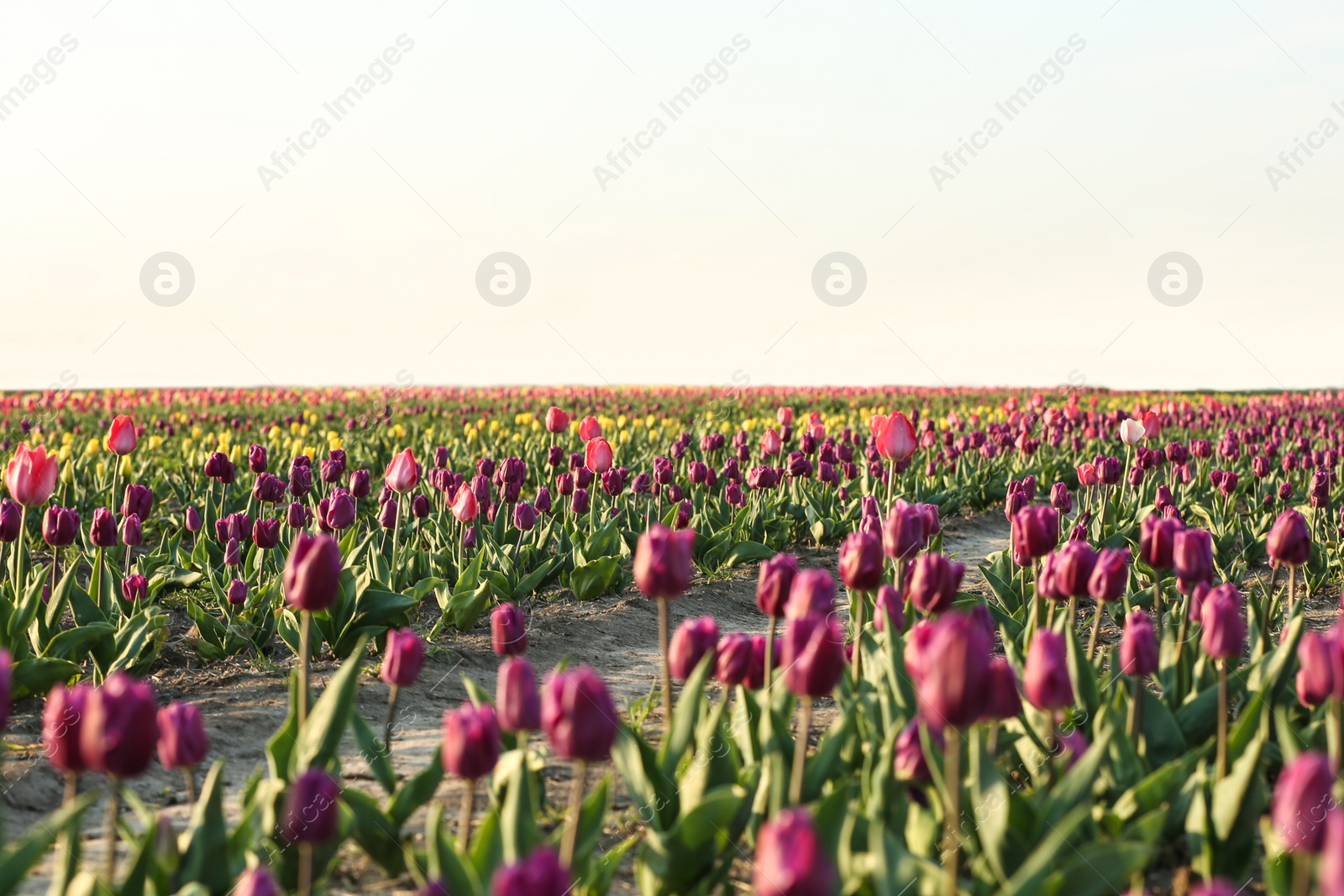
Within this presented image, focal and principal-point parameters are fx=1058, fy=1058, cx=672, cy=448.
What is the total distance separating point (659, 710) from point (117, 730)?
2.78 meters

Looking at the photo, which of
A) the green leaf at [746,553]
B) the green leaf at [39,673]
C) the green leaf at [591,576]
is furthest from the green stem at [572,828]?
the green leaf at [746,553]

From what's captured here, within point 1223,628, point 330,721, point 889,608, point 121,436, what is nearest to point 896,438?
point 889,608

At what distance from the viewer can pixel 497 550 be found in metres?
6.27

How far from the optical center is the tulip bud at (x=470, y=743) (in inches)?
88.1

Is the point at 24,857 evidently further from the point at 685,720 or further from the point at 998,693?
the point at 998,693

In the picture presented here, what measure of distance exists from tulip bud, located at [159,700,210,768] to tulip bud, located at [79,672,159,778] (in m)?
0.38

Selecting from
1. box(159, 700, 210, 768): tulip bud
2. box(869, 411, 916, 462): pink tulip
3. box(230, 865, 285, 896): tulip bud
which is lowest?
box(230, 865, 285, 896): tulip bud

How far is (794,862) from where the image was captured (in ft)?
4.81

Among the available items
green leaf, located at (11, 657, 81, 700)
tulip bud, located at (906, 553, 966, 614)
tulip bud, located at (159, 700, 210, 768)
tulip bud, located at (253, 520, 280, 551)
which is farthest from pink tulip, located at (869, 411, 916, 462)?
tulip bud, located at (159, 700, 210, 768)

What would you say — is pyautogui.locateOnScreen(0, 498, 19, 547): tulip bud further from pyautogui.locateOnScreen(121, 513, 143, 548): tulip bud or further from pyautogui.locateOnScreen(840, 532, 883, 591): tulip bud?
pyautogui.locateOnScreen(840, 532, 883, 591): tulip bud

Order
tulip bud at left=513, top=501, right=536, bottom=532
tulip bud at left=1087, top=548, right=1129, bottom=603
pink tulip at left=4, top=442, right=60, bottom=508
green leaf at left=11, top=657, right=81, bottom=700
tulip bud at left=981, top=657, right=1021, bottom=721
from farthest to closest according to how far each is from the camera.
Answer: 1. tulip bud at left=513, top=501, right=536, bottom=532
2. pink tulip at left=4, top=442, right=60, bottom=508
3. green leaf at left=11, top=657, right=81, bottom=700
4. tulip bud at left=1087, top=548, right=1129, bottom=603
5. tulip bud at left=981, top=657, right=1021, bottom=721

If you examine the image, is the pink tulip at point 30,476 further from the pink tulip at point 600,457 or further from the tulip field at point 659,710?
the pink tulip at point 600,457

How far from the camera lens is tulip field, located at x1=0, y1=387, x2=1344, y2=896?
7.05ft

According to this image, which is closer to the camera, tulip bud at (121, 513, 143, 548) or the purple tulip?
the purple tulip
